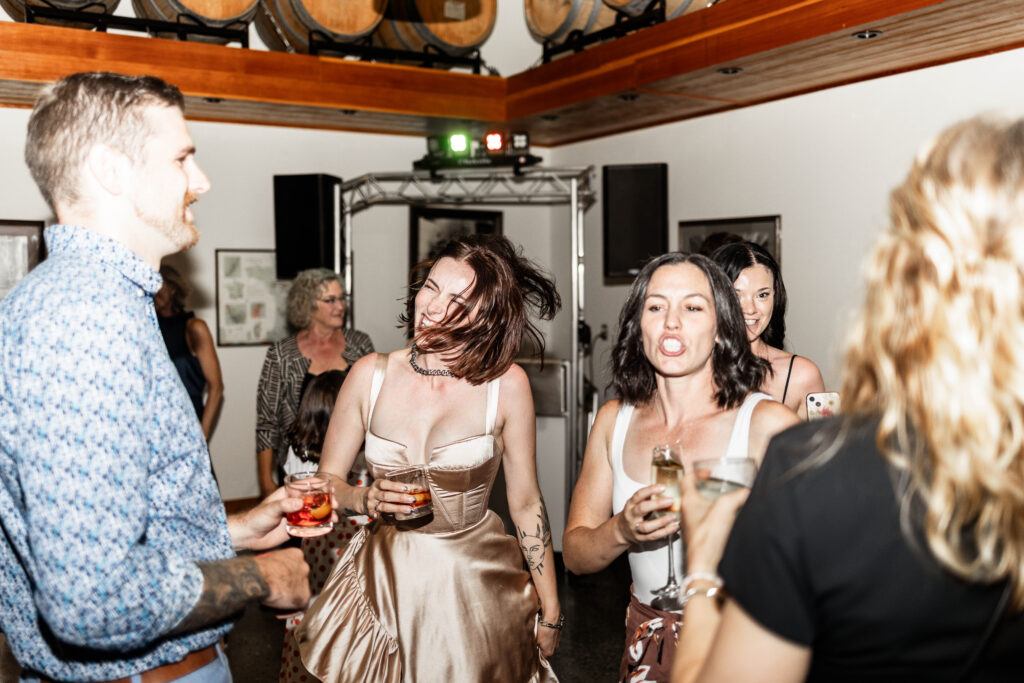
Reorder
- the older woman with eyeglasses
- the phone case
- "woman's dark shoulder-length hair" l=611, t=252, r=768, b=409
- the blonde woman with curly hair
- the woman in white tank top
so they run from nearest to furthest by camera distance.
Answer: the blonde woman with curly hair
the woman in white tank top
"woman's dark shoulder-length hair" l=611, t=252, r=768, b=409
the phone case
the older woman with eyeglasses

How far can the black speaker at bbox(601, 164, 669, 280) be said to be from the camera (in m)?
6.39

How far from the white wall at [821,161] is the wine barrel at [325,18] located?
2369 mm

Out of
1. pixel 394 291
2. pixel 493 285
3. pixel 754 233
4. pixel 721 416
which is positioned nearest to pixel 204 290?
pixel 394 291

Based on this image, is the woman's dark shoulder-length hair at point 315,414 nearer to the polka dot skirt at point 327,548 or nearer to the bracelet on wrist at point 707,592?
the polka dot skirt at point 327,548

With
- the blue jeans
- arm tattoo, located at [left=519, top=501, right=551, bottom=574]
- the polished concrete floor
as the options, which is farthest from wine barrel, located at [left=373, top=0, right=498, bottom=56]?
the blue jeans

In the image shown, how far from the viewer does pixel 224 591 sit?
1298 millimetres

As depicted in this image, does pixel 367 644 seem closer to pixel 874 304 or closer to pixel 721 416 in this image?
pixel 721 416

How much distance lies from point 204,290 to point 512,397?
4763mm

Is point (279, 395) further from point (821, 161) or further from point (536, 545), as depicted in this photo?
point (821, 161)

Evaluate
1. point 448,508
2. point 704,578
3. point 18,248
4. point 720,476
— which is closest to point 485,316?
point 448,508

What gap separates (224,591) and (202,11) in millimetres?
5116

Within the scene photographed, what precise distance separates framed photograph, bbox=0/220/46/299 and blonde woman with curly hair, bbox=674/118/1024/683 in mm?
6067

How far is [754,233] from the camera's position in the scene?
595 centimetres

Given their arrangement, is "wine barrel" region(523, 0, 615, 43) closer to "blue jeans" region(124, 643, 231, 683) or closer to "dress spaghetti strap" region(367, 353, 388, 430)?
"dress spaghetti strap" region(367, 353, 388, 430)
